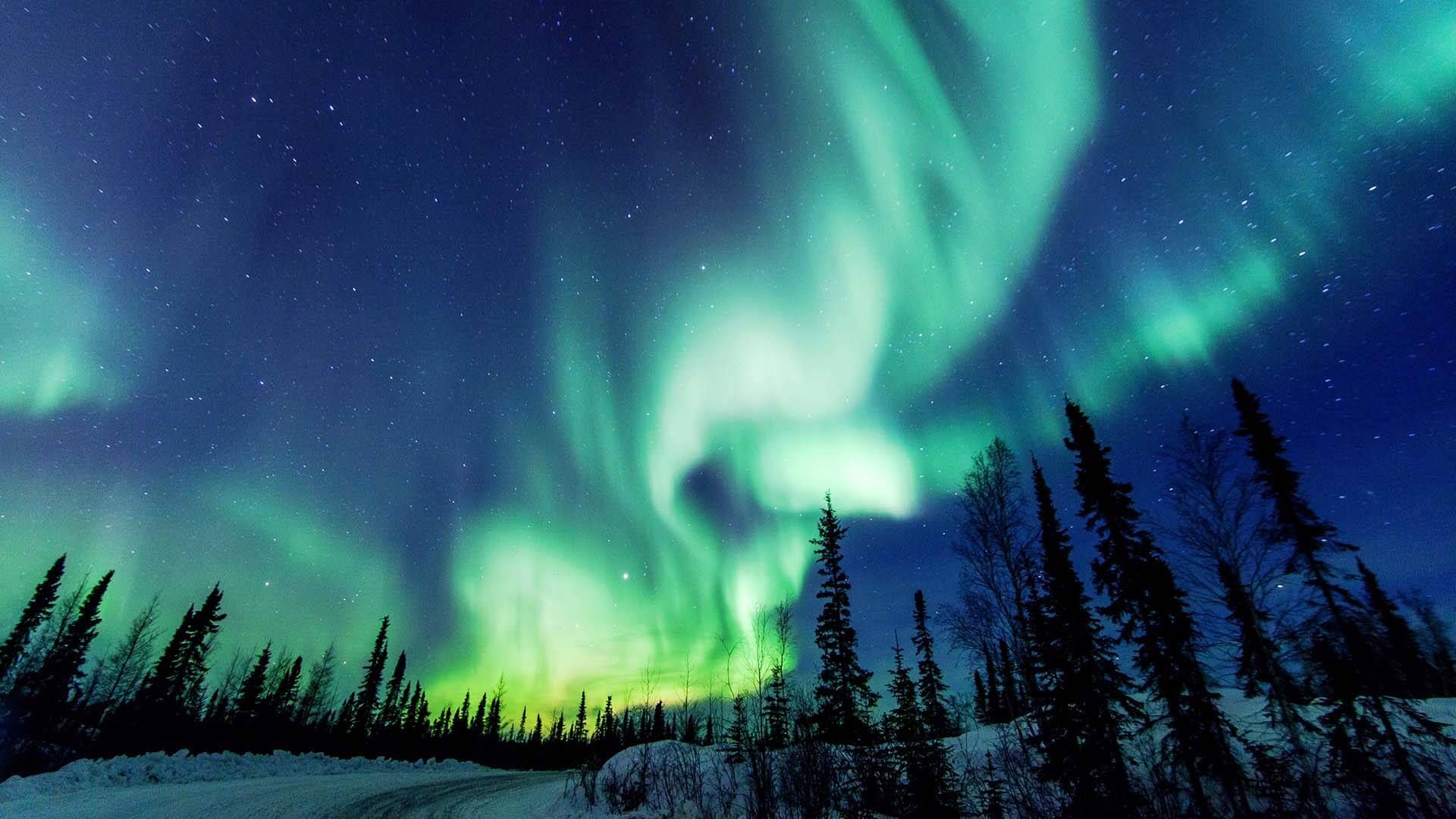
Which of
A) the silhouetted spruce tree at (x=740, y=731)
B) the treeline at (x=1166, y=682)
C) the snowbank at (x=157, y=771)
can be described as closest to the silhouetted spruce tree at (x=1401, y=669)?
the treeline at (x=1166, y=682)

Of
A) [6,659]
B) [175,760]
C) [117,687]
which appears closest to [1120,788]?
[175,760]

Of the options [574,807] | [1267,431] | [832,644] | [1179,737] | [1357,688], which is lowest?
[574,807]

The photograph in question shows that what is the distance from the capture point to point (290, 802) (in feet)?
43.7

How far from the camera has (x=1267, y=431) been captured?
2412cm

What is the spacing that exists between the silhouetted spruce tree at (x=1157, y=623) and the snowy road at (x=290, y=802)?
2109cm

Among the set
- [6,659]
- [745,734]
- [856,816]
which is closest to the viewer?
[856,816]

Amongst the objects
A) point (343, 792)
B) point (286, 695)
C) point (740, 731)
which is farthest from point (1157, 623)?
point (286, 695)

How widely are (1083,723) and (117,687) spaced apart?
340 ft

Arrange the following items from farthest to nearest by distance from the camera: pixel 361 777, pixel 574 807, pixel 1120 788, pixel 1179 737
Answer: pixel 361 777 < pixel 1179 737 < pixel 1120 788 < pixel 574 807

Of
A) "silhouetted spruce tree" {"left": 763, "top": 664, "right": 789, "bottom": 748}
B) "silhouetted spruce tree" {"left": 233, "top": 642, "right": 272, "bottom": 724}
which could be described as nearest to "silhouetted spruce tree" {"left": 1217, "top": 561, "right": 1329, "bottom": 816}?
"silhouetted spruce tree" {"left": 763, "top": 664, "right": 789, "bottom": 748}

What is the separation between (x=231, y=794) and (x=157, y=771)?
678 centimetres

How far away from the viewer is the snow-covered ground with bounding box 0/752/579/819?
11781 millimetres

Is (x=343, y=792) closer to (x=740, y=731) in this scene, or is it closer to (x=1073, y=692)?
(x=740, y=731)

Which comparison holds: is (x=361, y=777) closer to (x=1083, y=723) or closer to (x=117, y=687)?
(x=1083, y=723)
